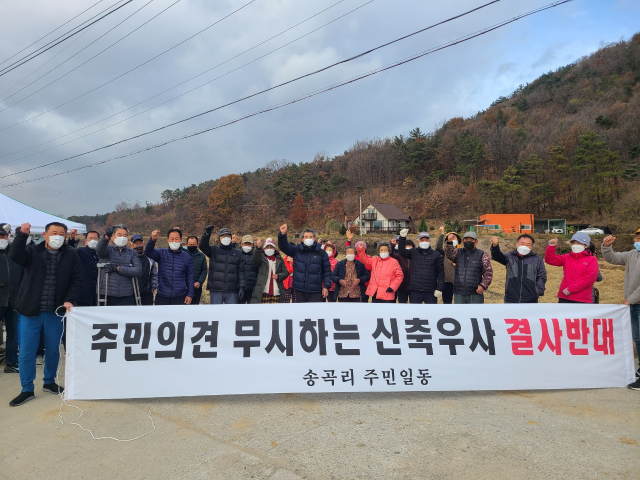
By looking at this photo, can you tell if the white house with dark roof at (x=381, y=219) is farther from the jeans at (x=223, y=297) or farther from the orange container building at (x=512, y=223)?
the jeans at (x=223, y=297)

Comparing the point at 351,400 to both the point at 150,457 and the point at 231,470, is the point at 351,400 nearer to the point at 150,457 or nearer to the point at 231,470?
the point at 231,470

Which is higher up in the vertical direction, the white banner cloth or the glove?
the glove

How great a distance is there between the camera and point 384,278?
18.4 ft

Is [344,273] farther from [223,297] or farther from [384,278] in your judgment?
[223,297]

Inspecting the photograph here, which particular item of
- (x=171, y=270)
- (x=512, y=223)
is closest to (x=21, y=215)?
(x=171, y=270)

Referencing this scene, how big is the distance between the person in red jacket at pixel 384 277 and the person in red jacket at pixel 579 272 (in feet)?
7.09

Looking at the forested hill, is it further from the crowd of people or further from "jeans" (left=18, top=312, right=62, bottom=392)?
"jeans" (left=18, top=312, right=62, bottom=392)

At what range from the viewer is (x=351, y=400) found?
3754 millimetres

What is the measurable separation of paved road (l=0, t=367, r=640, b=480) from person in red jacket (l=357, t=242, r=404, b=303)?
1811 millimetres

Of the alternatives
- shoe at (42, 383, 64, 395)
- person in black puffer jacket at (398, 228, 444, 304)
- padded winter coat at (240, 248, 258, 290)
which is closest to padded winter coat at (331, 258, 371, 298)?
person in black puffer jacket at (398, 228, 444, 304)

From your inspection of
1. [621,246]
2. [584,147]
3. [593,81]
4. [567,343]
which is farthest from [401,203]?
[567,343]

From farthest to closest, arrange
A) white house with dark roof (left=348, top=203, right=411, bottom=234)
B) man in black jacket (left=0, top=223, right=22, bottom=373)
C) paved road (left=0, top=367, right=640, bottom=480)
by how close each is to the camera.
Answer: white house with dark roof (left=348, top=203, right=411, bottom=234) → man in black jacket (left=0, top=223, right=22, bottom=373) → paved road (left=0, top=367, right=640, bottom=480)

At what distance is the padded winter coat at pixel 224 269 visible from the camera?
5.64 m

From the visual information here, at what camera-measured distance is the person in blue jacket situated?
18.2ft
